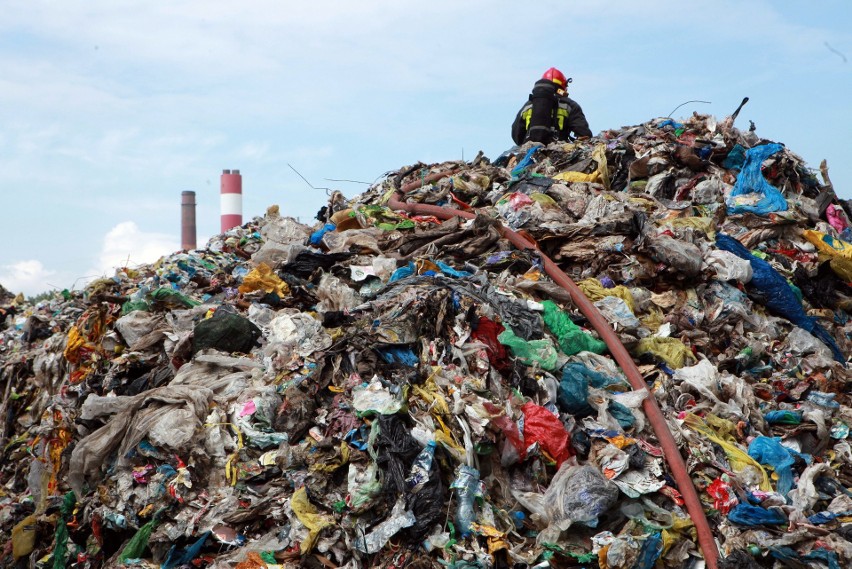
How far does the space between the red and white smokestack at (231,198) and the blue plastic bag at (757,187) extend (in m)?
6.08

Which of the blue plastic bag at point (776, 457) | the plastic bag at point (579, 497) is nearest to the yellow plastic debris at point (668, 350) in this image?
the blue plastic bag at point (776, 457)

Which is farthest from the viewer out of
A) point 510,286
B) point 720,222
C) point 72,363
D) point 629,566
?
point 720,222

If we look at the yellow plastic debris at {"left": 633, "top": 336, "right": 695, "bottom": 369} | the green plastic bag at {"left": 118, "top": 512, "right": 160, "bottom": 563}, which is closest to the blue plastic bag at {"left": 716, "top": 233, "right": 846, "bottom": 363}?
the yellow plastic debris at {"left": 633, "top": 336, "right": 695, "bottom": 369}

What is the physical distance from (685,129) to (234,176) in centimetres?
552

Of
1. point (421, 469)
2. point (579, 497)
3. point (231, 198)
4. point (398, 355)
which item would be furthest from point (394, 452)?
point (231, 198)

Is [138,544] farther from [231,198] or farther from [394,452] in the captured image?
[231,198]

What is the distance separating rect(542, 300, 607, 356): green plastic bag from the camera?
4.94m

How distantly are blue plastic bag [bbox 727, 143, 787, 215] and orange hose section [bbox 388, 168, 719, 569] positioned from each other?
199 cm

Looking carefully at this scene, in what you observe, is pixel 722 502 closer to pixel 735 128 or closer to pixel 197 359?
pixel 197 359

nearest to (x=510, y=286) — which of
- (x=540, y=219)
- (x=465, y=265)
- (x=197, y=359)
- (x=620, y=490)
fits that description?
(x=465, y=265)

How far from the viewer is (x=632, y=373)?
15.7 feet

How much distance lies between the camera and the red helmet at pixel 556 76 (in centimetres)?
907

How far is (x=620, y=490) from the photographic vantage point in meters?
4.05

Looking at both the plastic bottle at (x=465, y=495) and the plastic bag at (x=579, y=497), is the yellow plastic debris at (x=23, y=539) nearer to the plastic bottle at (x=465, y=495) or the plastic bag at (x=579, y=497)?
the plastic bottle at (x=465, y=495)
